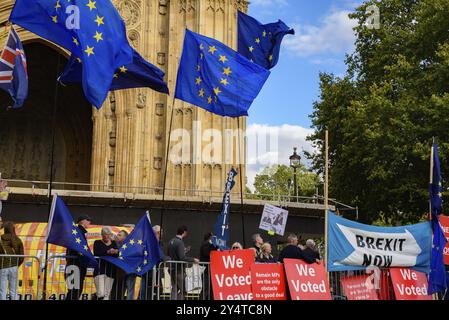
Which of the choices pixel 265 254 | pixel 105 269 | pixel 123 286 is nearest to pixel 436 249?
pixel 265 254

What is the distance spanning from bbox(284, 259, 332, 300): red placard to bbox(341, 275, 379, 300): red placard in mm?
615

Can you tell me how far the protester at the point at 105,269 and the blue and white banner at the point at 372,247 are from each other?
13.3ft

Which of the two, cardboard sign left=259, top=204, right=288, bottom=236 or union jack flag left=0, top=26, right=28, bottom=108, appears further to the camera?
cardboard sign left=259, top=204, right=288, bottom=236

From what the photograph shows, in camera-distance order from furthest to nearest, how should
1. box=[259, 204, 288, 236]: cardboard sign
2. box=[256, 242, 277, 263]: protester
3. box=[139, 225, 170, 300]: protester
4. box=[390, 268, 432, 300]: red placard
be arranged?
box=[259, 204, 288, 236]: cardboard sign
box=[256, 242, 277, 263]: protester
box=[390, 268, 432, 300]: red placard
box=[139, 225, 170, 300]: protester

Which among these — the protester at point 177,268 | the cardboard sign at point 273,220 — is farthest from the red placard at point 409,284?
the cardboard sign at point 273,220

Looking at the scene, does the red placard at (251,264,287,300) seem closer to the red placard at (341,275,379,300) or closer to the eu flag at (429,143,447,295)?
the red placard at (341,275,379,300)

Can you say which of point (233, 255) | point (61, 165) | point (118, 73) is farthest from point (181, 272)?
point (61, 165)

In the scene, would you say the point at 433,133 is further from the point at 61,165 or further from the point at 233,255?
the point at 61,165

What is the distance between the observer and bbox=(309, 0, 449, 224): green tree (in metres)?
27.8

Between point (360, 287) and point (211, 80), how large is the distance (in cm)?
518

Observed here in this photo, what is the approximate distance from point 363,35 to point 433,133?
8.62 metres

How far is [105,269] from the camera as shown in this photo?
40.2 ft

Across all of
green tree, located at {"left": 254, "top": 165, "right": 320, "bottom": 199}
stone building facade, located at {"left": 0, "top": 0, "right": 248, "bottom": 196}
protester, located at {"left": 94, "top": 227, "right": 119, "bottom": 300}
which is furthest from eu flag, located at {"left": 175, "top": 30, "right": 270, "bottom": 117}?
green tree, located at {"left": 254, "top": 165, "right": 320, "bottom": 199}

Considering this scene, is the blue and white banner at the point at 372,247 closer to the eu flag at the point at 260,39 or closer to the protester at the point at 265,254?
the protester at the point at 265,254
